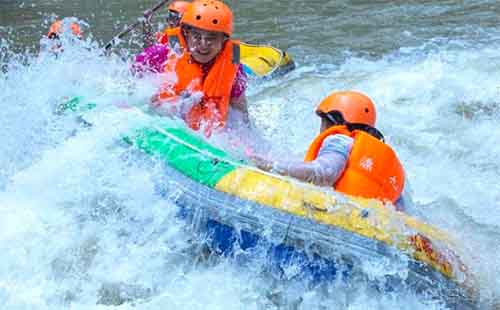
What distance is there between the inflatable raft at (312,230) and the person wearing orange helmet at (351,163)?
15 centimetres

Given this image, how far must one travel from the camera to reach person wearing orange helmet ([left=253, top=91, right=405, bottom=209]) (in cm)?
356

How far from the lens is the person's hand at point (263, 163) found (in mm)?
3740

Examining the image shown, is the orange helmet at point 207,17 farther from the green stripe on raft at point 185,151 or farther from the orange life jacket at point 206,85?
the green stripe on raft at point 185,151

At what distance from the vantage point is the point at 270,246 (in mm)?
3508

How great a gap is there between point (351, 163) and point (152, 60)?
199cm

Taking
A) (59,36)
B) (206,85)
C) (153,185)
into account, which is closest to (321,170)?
(153,185)

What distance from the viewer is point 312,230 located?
3387 mm

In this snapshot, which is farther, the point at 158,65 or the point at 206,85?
the point at 158,65

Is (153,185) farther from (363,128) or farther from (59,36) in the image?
(59,36)

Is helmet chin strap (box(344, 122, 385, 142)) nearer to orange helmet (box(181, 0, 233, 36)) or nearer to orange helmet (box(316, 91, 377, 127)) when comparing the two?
orange helmet (box(316, 91, 377, 127))

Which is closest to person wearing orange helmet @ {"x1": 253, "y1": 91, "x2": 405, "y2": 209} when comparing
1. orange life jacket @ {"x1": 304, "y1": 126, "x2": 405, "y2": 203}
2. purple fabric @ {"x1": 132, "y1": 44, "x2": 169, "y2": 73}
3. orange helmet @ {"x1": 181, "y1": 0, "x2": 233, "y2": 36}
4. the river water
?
orange life jacket @ {"x1": 304, "y1": 126, "x2": 405, "y2": 203}

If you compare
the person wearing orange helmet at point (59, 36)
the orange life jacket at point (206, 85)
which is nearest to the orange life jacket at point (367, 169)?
the orange life jacket at point (206, 85)

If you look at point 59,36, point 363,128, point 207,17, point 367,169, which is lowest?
point 367,169

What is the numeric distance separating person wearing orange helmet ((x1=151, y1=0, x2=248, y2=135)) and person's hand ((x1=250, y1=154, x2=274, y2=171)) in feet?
2.51
